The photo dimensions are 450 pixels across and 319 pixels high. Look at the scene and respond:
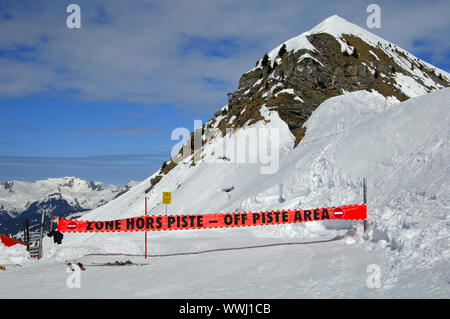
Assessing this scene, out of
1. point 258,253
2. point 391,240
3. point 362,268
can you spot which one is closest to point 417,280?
point 362,268

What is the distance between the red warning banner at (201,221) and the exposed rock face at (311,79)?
18.4 meters

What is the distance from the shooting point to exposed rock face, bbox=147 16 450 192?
1638 inches

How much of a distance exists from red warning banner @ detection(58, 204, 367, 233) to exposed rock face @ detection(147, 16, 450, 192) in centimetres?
1835

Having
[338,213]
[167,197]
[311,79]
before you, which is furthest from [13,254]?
[311,79]

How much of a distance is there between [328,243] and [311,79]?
35.0 meters

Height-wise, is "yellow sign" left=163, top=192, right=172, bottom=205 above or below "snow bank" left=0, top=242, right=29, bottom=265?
above

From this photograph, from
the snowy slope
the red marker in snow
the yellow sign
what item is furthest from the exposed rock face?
the red marker in snow

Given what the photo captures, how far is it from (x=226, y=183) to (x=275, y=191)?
1034 cm

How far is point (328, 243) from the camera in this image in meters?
13.7

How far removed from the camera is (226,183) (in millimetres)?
31734

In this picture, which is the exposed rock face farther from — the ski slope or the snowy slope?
the ski slope

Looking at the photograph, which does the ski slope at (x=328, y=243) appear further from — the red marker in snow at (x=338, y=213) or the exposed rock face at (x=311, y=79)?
the exposed rock face at (x=311, y=79)

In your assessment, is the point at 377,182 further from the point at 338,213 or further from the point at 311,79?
the point at 311,79
